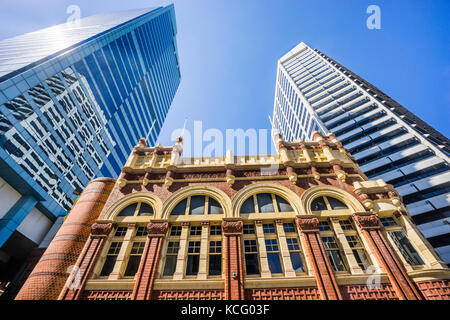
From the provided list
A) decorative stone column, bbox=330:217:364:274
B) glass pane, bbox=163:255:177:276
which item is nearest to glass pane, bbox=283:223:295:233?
decorative stone column, bbox=330:217:364:274

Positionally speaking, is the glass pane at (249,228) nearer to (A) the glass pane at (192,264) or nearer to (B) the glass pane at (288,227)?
(B) the glass pane at (288,227)

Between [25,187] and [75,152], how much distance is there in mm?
15886

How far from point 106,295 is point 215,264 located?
5.19 meters

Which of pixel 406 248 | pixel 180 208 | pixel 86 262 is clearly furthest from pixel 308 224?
pixel 86 262

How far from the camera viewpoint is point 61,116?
1364 inches

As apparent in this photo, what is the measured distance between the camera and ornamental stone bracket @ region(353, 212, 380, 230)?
34.5ft

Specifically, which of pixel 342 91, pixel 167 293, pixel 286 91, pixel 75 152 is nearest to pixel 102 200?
pixel 167 293

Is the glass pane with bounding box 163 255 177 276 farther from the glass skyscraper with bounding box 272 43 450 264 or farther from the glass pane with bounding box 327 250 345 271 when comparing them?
the glass skyscraper with bounding box 272 43 450 264

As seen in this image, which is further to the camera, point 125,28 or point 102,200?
point 125,28

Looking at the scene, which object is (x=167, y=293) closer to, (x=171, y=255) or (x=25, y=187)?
(x=171, y=255)

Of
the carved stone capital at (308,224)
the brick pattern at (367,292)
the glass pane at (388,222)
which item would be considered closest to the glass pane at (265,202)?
the carved stone capital at (308,224)

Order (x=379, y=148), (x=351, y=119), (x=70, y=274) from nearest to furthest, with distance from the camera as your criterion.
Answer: (x=70, y=274)
(x=379, y=148)
(x=351, y=119)

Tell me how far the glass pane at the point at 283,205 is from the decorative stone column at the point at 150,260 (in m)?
6.73

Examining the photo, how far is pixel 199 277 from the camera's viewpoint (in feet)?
30.7
